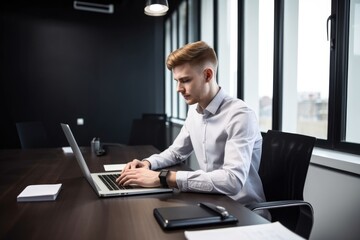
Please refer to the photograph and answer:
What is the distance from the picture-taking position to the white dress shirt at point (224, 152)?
1137 millimetres

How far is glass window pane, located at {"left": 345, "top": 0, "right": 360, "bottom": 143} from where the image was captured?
163 cm

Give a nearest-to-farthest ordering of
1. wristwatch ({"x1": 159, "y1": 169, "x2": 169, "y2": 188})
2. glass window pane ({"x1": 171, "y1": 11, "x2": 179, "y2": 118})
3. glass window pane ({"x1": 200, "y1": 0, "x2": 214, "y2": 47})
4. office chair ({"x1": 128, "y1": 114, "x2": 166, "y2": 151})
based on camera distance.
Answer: wristwatch ({"x1": 159, "y1": 169, "x2": 169, "y2": 188})
office chair ({"x1": 128, "y1": 114, "x2": 166, "y2": 151})
glass window pane ({"x1": 200, "y1": 0, "x2": 214, "y2": 47})
glass window pane ({"x1": 171, "y1": 11, "x2": 179, "y2": 118})

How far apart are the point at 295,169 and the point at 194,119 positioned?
22.9 inches

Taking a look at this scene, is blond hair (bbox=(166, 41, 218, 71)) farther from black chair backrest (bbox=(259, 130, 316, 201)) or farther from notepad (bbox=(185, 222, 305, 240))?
notepad (bbox=(185, 222, 305, 240))

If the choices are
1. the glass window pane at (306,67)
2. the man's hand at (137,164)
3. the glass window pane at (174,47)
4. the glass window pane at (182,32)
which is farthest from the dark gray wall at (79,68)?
the man's hand at (137,164)

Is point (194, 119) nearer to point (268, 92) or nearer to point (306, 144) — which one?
point (306, 144)

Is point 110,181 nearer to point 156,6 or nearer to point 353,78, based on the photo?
point 353,78

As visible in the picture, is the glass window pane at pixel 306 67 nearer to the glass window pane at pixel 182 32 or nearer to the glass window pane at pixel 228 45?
the glass window pane at pixel 228 45

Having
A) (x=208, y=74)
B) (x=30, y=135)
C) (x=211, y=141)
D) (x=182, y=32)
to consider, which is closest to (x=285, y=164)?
(x=211, y=141)

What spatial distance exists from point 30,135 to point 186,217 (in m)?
2.78

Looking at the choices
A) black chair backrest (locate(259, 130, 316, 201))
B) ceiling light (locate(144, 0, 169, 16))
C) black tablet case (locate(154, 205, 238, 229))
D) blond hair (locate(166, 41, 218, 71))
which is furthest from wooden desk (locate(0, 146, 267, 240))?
ceiling light (locate(144, 0, 169, 16))

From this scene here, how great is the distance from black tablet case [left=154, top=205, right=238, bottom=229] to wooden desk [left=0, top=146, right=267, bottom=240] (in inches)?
0.8

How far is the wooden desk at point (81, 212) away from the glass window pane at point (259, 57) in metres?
1.59

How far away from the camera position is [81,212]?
94 centimetres
